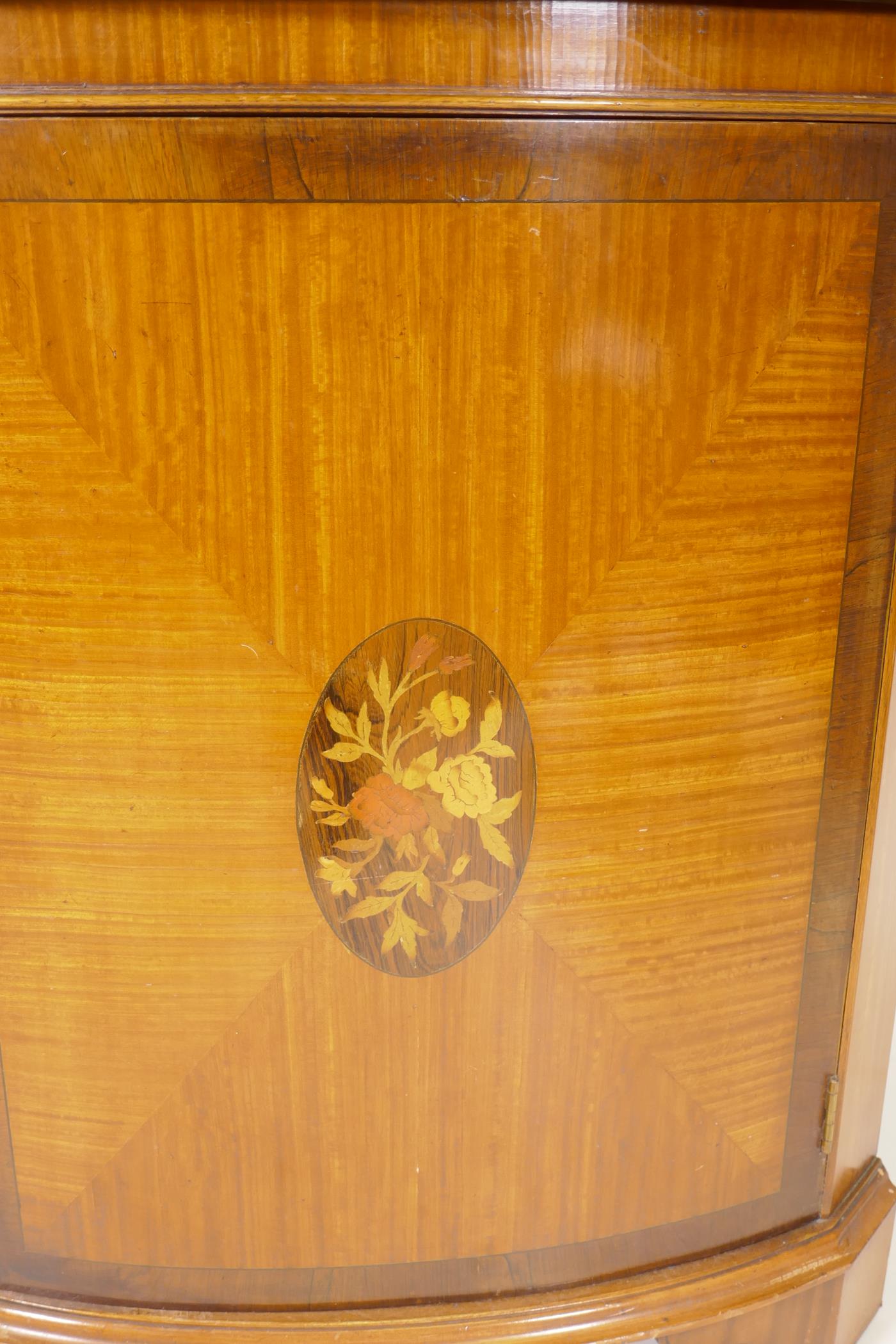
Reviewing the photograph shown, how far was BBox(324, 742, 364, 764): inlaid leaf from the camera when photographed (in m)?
0.77

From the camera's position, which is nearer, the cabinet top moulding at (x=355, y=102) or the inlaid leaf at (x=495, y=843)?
the cabinet top moulding at (x=355, y=102)

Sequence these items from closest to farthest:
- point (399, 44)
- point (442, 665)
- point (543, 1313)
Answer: point (399, 44)
point (442, 665)
point (543, 1313)

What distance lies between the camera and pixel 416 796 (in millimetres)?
779

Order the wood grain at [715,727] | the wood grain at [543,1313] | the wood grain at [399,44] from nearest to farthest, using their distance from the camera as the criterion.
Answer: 1. the wood grain at [399,44]
2. the wood grain at [715,727]
3. the wood grain at [543,1313]

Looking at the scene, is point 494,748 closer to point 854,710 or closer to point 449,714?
point 449,714

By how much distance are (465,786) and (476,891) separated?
0.08 metres

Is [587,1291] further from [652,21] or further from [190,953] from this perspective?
[652,21]

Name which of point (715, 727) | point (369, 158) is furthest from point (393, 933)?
point (369, 158)

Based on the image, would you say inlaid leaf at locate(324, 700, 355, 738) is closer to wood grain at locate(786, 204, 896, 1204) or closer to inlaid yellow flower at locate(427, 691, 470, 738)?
inlaid yellow flower at locate(427, 691, 470, 738)

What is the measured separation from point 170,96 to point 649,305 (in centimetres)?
31

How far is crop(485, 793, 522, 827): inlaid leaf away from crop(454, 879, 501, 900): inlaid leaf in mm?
46

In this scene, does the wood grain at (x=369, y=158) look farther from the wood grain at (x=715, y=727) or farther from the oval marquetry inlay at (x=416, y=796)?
the oval marquetry inlay at (x=416, y=796)

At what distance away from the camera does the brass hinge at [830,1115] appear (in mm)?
917

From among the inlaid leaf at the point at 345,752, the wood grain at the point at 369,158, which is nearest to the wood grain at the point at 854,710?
the wood grain at the point at 369,158
